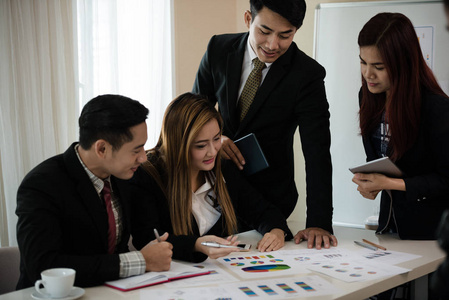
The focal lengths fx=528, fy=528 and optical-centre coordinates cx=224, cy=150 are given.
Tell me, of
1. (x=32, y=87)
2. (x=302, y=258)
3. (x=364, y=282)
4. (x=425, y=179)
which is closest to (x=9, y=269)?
(x=302, y=258)

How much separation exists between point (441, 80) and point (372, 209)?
3.40 feet

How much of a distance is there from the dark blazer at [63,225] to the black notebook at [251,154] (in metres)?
0.77

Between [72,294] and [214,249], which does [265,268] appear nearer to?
[214,249]

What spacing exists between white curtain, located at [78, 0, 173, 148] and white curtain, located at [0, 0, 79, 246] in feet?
0.49

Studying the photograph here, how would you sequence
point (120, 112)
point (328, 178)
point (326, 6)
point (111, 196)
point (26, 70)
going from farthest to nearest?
point (326, 6) < point (26, 70) < point (328, 178) < point (111, 196) < point (120, 112)

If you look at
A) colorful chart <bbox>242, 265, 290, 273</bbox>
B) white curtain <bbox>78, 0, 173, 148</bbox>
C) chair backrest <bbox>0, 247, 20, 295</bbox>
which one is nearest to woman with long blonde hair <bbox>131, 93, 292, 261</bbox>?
colorful chart <bbox>242, 265, 290, 273</bbox>

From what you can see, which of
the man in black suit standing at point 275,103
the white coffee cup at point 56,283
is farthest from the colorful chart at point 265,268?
the white coffee cup at point 56,283

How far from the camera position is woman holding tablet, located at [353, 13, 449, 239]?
6.70 ft

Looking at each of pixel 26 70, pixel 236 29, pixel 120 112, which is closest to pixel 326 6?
pixel 236 29

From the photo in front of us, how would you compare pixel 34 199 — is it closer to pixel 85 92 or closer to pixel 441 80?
pixel 85 92

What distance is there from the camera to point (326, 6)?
155 inches

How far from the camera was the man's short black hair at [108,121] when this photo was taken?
66.8 inches

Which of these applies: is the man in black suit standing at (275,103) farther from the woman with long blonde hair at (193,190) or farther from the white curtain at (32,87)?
the white curtain at (32,87)

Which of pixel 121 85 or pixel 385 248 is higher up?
pixel 121 85
